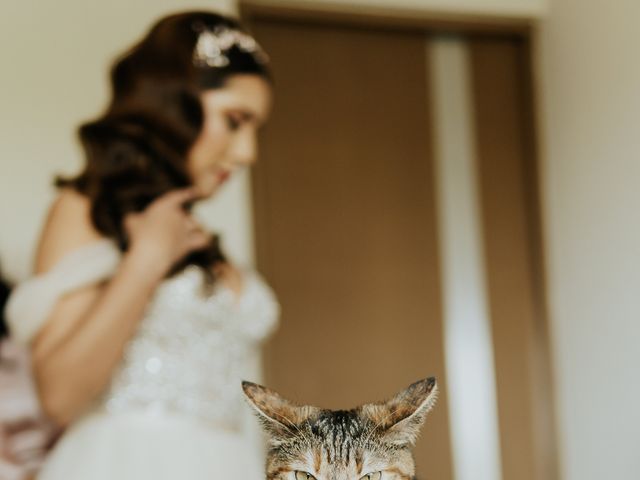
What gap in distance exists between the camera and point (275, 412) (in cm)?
36

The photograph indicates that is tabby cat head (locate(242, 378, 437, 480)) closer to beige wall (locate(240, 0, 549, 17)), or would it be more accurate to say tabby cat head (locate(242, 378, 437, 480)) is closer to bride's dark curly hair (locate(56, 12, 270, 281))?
bride's dark curly hair (locate(56, 12, 270, 281))

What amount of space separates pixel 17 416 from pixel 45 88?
2.96ft

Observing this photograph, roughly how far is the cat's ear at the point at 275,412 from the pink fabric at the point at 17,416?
47 centimetres

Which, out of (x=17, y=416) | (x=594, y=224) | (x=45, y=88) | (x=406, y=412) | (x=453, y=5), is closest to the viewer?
(x=406, y=412)

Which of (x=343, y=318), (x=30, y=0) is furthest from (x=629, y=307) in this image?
(x=30, y=0)

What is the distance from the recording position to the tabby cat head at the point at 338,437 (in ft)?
1.15

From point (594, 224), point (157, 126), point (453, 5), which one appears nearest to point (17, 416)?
point (157, 126)

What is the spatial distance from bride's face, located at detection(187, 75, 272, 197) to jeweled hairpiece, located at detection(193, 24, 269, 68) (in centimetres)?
3

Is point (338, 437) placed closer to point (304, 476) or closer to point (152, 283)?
point (304, 476)

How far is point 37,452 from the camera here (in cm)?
82

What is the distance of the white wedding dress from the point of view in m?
0.83

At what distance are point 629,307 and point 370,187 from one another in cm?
89

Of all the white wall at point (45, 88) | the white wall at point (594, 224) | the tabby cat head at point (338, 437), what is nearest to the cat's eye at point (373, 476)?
the tabby cat head at point (338, 437)

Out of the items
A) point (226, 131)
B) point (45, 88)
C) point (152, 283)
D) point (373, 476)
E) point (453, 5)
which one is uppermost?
point (453, 5)
